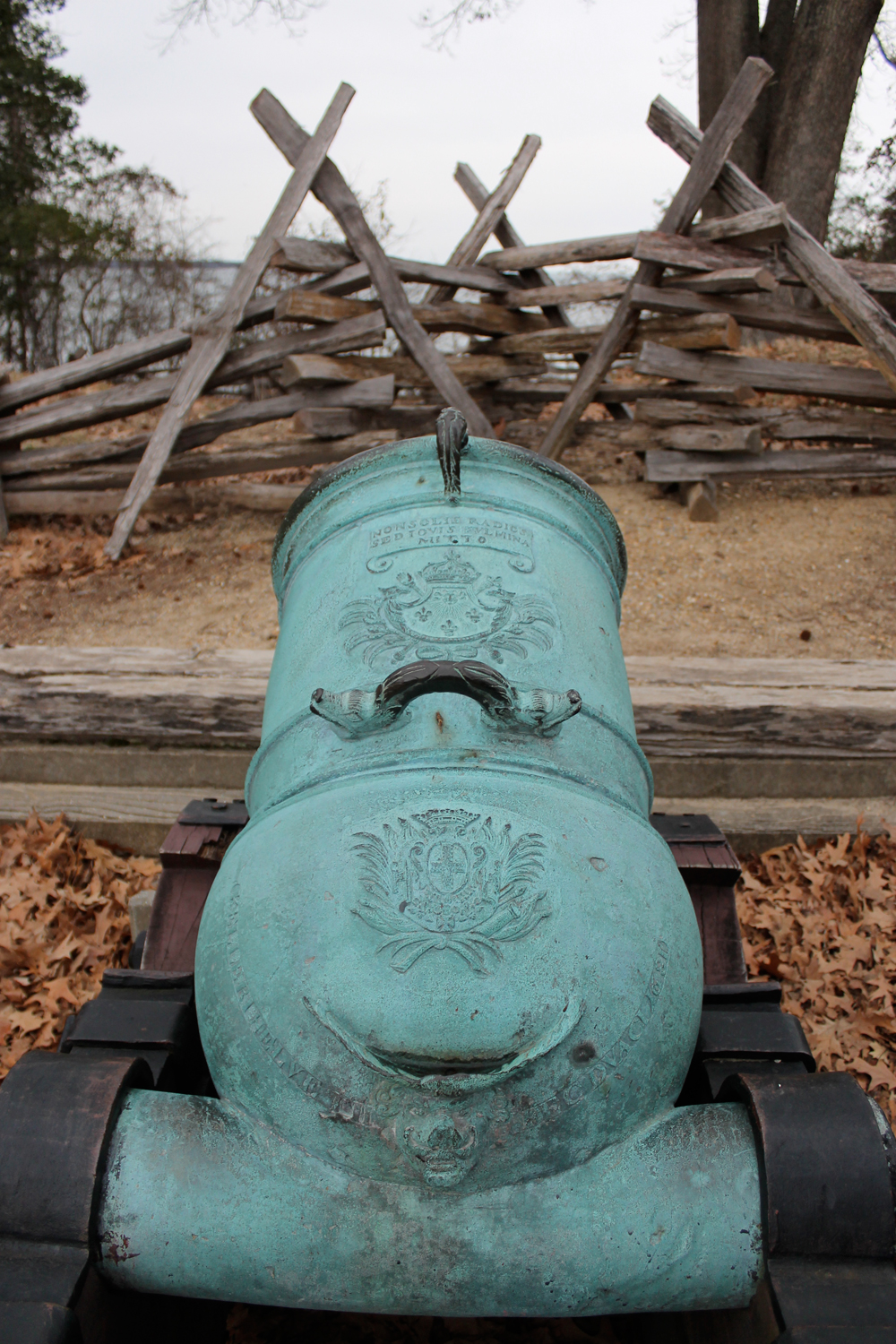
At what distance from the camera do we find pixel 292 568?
7.79ft

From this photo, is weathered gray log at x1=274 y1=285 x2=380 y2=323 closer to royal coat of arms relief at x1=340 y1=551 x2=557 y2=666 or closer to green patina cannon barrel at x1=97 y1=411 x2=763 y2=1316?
royal coat of arms relief at x1=340 y1=551 x2=557 y2=666

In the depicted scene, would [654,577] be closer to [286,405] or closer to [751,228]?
[751,228]

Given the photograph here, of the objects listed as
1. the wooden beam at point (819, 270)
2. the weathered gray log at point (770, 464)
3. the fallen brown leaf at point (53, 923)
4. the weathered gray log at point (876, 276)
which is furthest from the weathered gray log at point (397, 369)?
the fallen brown leaf at point (53, 923)

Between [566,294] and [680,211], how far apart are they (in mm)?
1137

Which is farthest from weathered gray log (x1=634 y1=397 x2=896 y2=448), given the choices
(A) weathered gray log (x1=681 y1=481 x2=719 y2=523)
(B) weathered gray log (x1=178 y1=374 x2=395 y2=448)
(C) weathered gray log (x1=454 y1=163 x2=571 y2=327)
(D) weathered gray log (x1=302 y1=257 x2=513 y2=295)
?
(B) weathered gray log (x1=178 y1=374 x2=395 y2=448)

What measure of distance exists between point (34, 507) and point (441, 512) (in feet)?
19.9

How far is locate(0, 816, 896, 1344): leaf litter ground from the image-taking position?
3.04 m

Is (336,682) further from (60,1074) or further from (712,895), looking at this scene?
(712,895)

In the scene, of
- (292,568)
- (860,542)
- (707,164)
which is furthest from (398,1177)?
(707,164)

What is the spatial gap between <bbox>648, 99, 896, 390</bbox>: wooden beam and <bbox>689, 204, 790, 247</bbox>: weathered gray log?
0.32 feet

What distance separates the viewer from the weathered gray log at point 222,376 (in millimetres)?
6836

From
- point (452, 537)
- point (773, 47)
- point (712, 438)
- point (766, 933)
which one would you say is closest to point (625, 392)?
point (712, 438)

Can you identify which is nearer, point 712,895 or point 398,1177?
point 398,1177

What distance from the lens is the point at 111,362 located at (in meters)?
6.82
